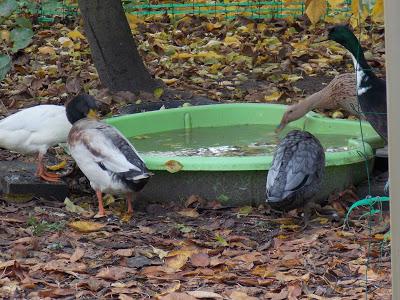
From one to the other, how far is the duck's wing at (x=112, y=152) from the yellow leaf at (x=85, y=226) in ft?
1.36

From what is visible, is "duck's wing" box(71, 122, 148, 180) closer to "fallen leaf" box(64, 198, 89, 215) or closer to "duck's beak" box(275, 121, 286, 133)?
"fallen leaf" box(64, 198, 89, 215)

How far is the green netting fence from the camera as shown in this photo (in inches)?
519

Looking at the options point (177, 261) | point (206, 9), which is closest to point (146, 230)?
point (177, 261)

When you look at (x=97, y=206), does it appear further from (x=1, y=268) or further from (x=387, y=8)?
(x=387, y=8)

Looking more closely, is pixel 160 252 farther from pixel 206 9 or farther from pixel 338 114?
pixel 206 9

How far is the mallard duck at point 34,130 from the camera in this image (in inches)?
279

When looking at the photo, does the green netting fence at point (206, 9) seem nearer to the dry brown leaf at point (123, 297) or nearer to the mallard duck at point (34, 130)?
the mallard duck at point (34, 130)

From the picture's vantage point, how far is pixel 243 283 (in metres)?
4.91

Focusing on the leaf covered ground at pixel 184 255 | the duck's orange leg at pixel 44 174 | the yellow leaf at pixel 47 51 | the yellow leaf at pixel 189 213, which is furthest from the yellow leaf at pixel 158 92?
the yellow leaf at pixel 189 213

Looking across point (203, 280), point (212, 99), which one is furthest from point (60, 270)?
point (212, 99)

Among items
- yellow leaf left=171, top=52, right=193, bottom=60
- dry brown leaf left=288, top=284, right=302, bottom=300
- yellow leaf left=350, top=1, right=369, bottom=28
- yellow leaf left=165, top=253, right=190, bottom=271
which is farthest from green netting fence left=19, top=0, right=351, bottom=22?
dry brown leaf left=288, top=284, right=302, bottom=300

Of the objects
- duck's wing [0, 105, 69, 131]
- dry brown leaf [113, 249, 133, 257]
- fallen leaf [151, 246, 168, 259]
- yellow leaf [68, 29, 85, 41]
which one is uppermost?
duck's wing [0, 105, 69, 131]

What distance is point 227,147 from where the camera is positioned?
7586mm

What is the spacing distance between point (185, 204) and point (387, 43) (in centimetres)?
411
